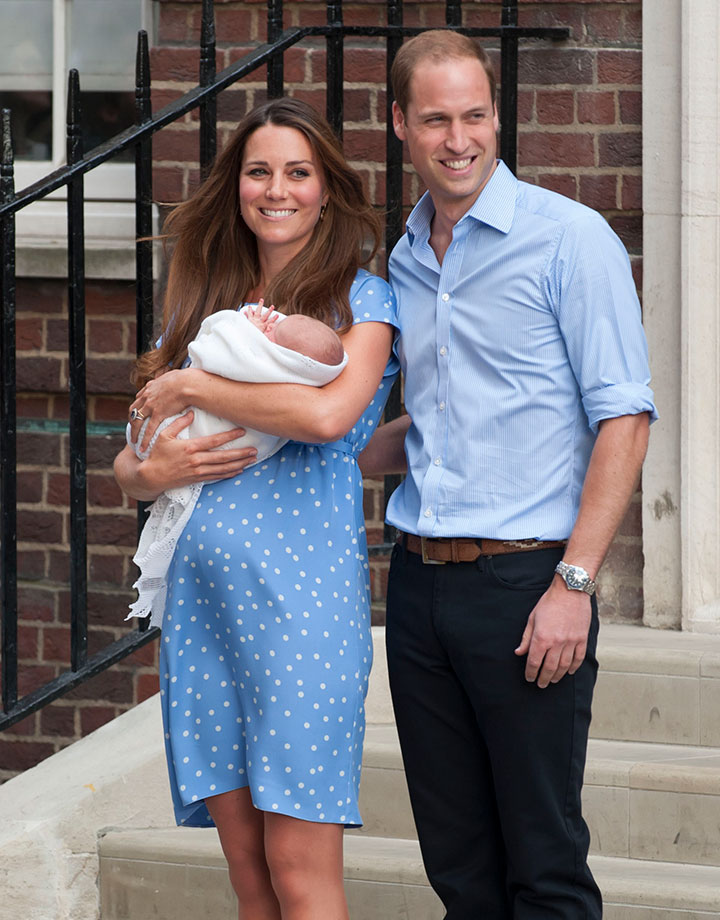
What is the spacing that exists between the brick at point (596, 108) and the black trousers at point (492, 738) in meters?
1.82

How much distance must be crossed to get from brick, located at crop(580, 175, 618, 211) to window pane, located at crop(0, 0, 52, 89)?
76.4 inches

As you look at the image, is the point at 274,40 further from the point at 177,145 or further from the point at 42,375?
the point at 42,375

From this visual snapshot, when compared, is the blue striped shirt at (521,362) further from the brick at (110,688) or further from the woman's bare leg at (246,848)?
the brick at (110,688)

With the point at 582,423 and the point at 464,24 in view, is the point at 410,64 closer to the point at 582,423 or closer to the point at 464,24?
the point at 582,423

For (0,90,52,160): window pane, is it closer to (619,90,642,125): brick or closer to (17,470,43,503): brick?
(17,470,43,503): brick

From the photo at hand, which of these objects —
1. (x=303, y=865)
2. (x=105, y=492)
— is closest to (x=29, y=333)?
(x=105, y=492)

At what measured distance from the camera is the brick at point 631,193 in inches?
147

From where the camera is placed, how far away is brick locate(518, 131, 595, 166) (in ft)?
12.4

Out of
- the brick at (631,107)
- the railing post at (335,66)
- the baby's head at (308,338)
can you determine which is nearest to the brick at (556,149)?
the brick at (631,107)

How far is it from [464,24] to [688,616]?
183cm

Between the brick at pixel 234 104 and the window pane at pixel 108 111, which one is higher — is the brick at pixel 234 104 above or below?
below

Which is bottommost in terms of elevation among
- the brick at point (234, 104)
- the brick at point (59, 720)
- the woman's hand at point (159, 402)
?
the brick at point (59, 720)

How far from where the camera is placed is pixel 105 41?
4.43m

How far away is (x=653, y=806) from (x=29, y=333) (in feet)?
8.11
